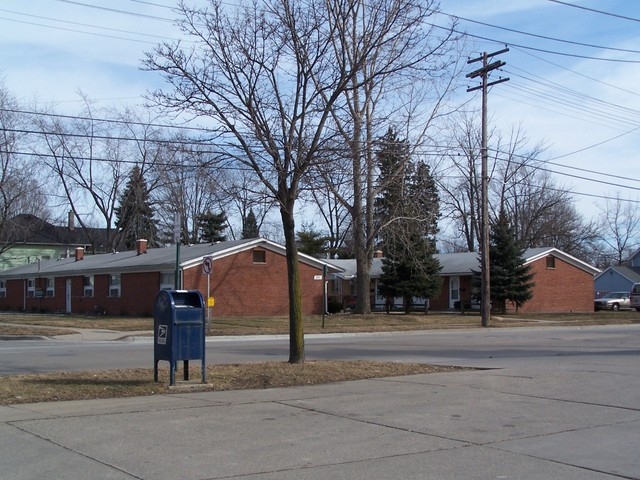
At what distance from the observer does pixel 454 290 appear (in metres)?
53.1

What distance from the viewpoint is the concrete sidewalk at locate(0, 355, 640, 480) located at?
22.2 ft

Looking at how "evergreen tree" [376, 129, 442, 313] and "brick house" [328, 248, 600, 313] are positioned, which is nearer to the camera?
"evergreen tree" [376, 129, 442, 313]

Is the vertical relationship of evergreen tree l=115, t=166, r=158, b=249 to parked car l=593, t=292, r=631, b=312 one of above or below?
above

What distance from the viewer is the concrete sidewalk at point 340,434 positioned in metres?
6.76

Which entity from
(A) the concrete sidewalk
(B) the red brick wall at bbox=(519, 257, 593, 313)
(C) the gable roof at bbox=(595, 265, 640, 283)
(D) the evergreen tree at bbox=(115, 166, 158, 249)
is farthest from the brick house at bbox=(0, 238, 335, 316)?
(C) the gable roof at bbox=(595, 265, 640, 283)

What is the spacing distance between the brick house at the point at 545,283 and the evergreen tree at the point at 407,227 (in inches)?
197

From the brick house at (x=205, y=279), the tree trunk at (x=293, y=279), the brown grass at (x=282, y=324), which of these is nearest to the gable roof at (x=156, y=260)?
the brick house at (x=205, y=279)

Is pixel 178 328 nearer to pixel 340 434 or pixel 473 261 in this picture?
pixel 340 434

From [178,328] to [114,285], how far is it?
32.9 m

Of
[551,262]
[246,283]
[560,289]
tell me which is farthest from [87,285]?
[560,289]

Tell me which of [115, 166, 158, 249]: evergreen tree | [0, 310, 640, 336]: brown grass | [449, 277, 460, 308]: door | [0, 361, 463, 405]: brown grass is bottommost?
[0, 361, 463, 405]: brown grass

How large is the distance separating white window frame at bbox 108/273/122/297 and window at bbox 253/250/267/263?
27.6ft

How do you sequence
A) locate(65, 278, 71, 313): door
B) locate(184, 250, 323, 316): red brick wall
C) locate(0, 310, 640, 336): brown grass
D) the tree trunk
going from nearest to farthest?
1. the tree trunk
2. locate(0, 310, 640, 336): brown grass
3. locate(184, 250, 323, 316): red brick wall
4. locate(65, 278, 71, 313): door

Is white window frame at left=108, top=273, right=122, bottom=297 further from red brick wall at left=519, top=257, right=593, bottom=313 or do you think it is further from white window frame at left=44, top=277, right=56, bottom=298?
red brick wall at left=519, top=257, right=593, bottom=313
